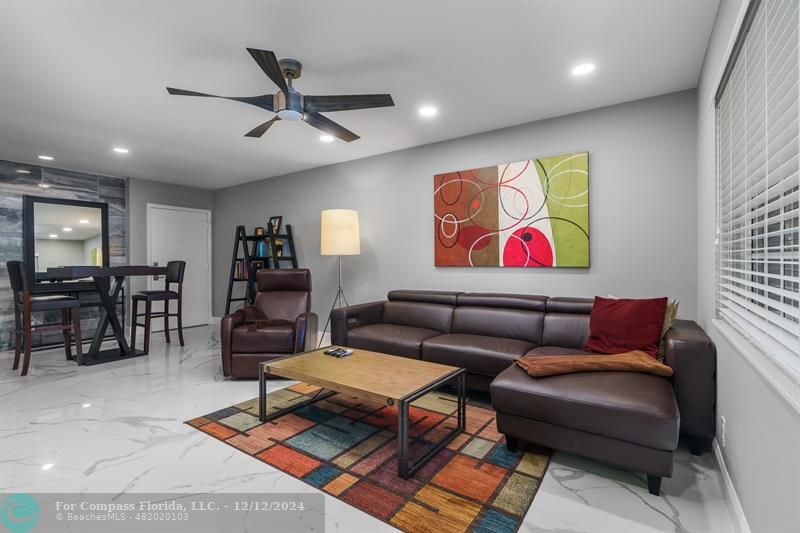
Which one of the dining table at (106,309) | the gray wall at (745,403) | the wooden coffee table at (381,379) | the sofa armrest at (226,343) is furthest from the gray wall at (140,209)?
the gray wall at (745,403)

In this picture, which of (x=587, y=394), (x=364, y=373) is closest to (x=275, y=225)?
(x=364, y=373)

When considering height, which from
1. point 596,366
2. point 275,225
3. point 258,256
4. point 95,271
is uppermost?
point 275,225

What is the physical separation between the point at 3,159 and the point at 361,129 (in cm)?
445

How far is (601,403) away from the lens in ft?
5.88

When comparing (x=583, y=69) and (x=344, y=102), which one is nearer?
(x=344, y=102)

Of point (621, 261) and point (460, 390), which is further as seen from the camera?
point (621, 261)

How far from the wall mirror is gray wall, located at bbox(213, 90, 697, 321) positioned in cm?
256

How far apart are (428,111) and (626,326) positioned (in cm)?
225

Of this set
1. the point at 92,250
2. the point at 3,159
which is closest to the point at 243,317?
the point at 92,250

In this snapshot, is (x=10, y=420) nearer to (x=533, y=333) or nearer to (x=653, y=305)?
(x=533, y=333)

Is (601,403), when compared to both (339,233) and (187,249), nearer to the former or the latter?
(339,233)

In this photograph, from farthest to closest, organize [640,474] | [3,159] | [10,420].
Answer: [3,159]
[10,420]
[640,474]

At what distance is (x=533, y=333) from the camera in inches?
123

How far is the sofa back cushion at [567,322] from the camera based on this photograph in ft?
9.59
